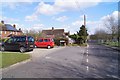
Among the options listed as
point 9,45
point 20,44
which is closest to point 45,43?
point 9,45

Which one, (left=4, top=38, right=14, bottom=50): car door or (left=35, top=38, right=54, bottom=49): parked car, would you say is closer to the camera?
(left=4, top=38, right=14, bottom=50): car door

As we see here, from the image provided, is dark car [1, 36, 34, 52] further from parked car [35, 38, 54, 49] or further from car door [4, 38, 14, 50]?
parked car [35, 38, 54, 49]

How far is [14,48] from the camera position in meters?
21.6

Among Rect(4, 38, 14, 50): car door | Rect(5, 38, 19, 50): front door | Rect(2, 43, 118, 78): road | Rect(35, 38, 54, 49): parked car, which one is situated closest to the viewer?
Rect(2, 43, 118, 78): road

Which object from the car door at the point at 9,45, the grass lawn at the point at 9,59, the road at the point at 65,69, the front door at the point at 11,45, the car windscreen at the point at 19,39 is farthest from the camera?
the car door at the point at 9,45

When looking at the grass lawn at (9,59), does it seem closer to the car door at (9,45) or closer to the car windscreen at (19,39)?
the car windscreen at (19,39)

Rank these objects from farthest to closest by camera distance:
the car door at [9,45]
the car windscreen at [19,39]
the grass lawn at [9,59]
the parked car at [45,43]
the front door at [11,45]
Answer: the parked car at [45,43] → the car door at [9,45] → the front door at [11,45] → the car windscreen at [19,39] → the grass lawn at [9,59]

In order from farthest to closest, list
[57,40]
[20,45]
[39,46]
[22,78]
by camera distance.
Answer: [57,40], [39,46], [20,45], [22,78]

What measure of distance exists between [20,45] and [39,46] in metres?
10.7

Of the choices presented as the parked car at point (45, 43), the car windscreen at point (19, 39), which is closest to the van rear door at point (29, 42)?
the car windscreen at point (19, 39)

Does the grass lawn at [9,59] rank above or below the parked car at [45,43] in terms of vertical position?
below

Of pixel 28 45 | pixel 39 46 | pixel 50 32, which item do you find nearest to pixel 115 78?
pixel 28 45

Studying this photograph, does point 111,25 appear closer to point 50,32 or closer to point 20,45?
point 20,45

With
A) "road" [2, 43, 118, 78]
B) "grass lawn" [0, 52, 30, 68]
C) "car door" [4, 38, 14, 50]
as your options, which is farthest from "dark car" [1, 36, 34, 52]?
"road" [2, 43, 118, 78]
